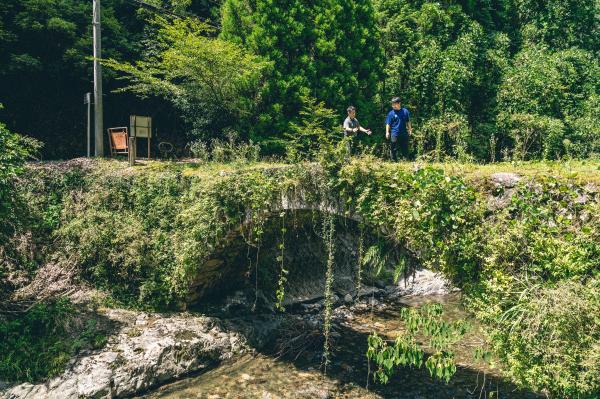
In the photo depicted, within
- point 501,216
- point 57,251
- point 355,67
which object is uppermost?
point 355,67

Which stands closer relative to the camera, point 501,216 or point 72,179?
point 501,216

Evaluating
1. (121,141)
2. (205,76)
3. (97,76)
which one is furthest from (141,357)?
(97,76)

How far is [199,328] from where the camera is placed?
9.09m

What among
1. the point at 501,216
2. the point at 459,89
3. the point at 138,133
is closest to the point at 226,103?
the point at 138,133

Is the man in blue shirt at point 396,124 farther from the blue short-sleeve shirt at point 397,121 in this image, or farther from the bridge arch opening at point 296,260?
the bridge arch opening at point 296,260

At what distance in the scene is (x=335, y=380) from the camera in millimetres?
7848

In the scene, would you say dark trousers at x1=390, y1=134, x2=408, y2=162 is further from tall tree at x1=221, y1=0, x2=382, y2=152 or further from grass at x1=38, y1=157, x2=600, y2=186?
tall tree at x1=221, y1=0, x2=382, y2=152

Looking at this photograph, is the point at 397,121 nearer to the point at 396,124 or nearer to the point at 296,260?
the point at 396,124

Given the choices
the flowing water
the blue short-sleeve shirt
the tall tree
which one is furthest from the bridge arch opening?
the tall tree

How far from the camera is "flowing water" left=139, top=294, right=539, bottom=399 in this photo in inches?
287

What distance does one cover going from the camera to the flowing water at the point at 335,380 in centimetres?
728

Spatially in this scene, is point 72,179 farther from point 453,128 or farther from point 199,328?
point 453,128

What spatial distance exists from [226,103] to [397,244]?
765cm

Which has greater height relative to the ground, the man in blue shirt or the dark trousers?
the man in blue shirt
